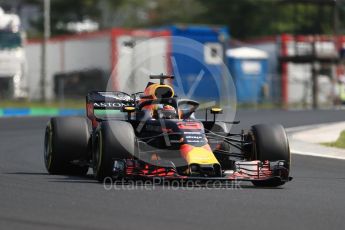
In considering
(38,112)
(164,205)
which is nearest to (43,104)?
(38,112)

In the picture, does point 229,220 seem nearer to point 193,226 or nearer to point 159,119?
point 193,226

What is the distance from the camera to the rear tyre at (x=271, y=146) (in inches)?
508

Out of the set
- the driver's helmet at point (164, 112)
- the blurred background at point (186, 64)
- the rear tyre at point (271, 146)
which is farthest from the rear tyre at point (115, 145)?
the blurred background at point (186, 64)

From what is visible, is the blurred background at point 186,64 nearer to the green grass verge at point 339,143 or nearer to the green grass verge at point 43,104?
the green grass verge at point 43,104

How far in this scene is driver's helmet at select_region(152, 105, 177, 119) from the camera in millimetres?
13242

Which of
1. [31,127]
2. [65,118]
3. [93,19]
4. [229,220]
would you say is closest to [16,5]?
[93,19]

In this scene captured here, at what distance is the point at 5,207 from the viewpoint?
10.0m

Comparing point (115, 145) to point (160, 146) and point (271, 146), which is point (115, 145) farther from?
point (271, 146)

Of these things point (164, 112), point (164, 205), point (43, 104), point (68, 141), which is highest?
point (164, 112)

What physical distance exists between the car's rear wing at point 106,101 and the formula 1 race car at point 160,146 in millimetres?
17

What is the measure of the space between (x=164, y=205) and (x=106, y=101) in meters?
4.49

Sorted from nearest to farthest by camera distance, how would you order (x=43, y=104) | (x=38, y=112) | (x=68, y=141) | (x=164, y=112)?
(x=164, y=112)
(x=68, y=141)
(x=38, y=112)
(x=43, y=104)

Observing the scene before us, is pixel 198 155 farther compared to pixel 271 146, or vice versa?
pixel 271 146

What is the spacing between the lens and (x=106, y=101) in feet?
48.0
